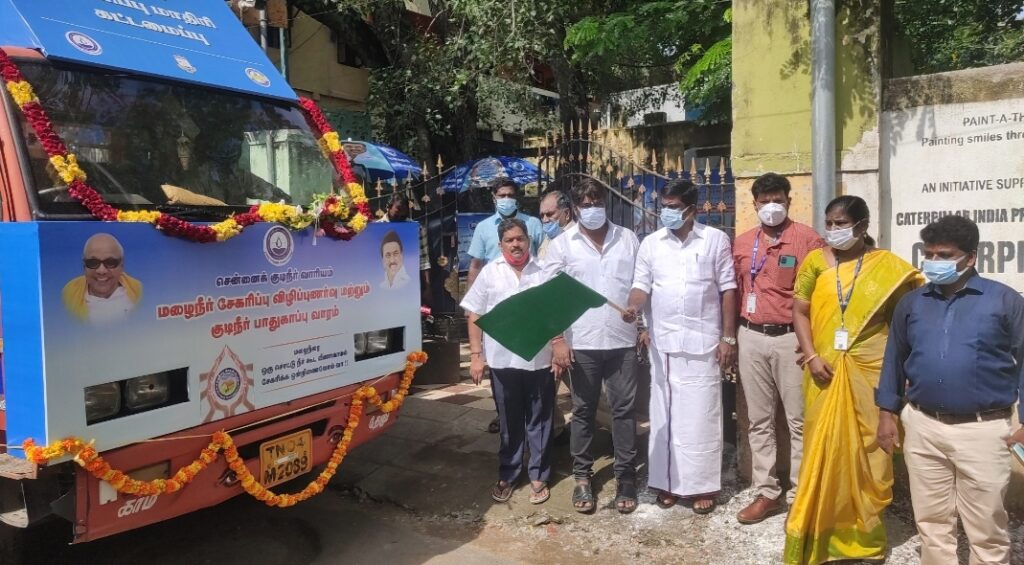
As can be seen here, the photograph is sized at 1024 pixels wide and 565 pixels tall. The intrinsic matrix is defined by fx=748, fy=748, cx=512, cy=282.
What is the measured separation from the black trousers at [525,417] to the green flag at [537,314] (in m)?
0.46

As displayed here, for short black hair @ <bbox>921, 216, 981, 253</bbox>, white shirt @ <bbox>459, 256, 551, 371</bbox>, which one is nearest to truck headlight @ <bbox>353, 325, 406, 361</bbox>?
white shirt @ <bbox>459, 256, 551, 371</bbox>

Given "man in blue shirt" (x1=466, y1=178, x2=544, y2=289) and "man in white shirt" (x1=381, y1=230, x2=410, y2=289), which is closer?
"man in white shirt" (x1=381, y1=230, x2=410, y2=289)

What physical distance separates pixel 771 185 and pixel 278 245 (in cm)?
260

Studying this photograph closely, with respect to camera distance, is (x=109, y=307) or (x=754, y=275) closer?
(x=109, y=307)

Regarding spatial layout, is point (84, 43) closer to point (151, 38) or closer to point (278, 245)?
point (151, 38)

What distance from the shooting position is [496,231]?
18.1 ft

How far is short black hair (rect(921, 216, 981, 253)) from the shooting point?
297cm

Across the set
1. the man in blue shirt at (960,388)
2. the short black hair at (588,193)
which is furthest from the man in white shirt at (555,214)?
the man in blue shirt at (960,388)

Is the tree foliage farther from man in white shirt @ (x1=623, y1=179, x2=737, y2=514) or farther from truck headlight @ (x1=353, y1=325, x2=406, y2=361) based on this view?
truck headlight @ (x1=353, y1=325, x2=406, y2=361)

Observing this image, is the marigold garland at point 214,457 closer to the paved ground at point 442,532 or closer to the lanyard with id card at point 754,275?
the paved ground at point 442,532

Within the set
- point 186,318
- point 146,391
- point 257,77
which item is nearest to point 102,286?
point 186,318

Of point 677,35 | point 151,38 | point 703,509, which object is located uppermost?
point 677,35

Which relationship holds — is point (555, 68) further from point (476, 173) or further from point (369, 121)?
point (369, 121)

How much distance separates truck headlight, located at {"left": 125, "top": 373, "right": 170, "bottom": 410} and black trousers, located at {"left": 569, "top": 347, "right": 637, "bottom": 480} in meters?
2.20
